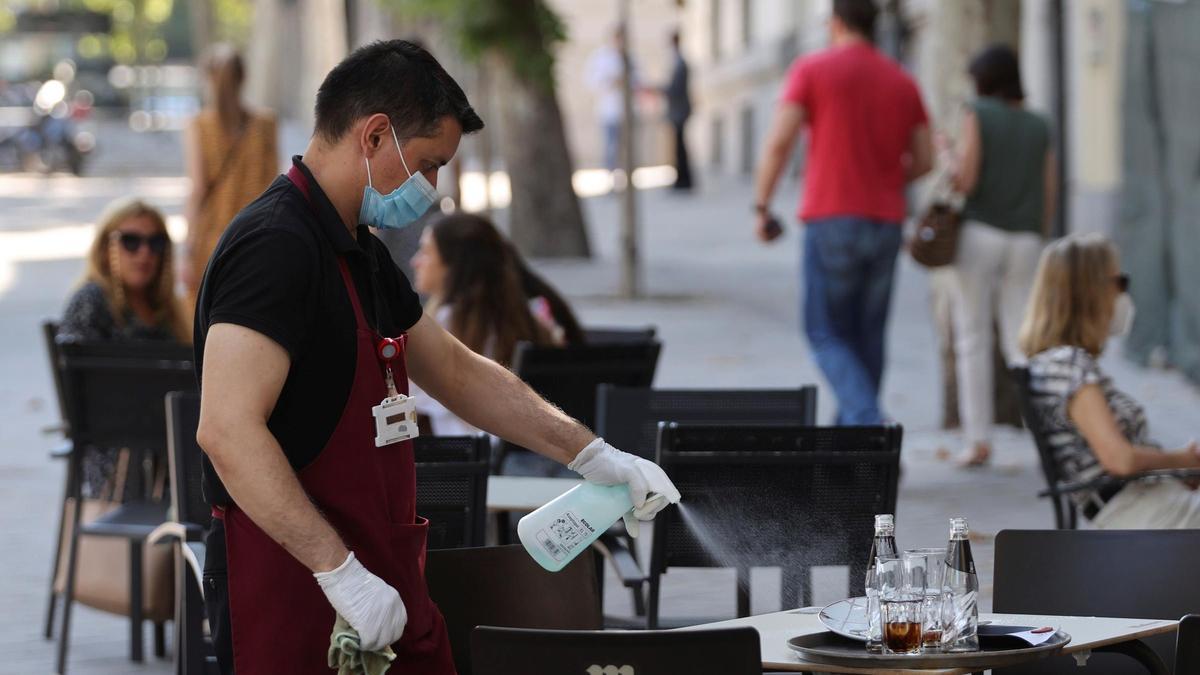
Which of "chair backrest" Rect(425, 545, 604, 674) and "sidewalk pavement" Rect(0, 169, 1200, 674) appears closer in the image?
"chair backrest" Rect(425, 545, 604, 674)

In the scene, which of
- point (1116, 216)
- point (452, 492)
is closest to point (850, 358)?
point (452, 492)

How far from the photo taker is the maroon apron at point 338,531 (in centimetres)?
324

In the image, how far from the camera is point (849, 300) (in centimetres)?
854

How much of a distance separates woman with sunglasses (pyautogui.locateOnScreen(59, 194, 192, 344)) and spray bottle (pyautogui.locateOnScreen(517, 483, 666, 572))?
366 cm

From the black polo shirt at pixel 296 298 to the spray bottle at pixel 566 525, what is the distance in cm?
41

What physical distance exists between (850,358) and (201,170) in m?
3.17

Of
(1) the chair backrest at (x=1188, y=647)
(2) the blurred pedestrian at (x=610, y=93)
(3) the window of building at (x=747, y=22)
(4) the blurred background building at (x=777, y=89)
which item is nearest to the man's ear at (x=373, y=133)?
(1) the chair backrest at (x=1188, y=647)

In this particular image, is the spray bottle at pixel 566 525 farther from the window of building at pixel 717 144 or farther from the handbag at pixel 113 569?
the window of building at pixel 717 144

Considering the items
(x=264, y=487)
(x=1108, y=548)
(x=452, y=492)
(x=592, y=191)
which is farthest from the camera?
(x=592, y=191)

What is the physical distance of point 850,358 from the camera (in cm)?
847

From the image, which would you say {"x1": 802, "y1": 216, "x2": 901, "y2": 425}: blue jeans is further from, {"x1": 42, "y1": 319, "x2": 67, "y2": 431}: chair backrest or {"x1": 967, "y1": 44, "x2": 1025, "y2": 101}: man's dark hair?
{"x1": 42, "y1": 319, "x2": 67, "y2": 431}: chair backrest

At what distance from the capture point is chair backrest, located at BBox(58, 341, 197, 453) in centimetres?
627

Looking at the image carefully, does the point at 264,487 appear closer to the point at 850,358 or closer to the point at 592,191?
the point at 850,358

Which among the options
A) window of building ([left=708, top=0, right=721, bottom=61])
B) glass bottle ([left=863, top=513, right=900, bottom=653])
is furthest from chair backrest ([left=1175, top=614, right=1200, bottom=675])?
window of building ([left=708, top=0, right=721, bottom=61])
